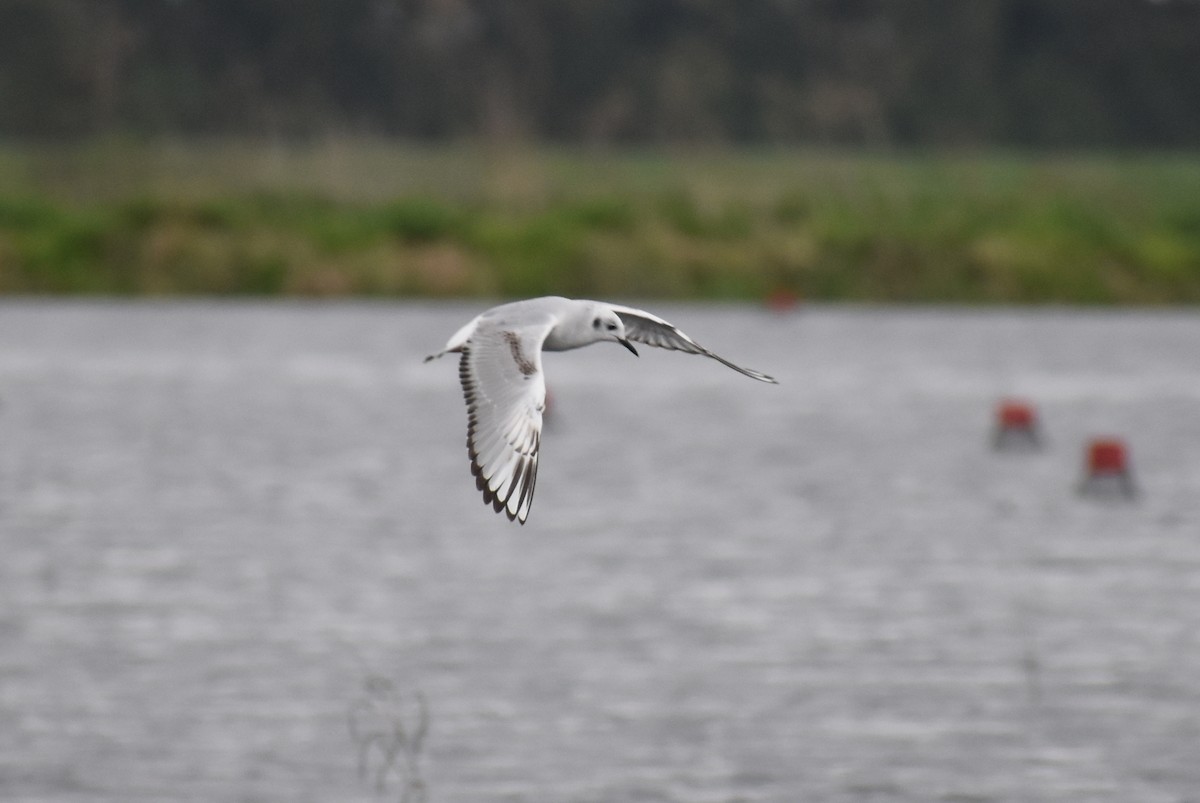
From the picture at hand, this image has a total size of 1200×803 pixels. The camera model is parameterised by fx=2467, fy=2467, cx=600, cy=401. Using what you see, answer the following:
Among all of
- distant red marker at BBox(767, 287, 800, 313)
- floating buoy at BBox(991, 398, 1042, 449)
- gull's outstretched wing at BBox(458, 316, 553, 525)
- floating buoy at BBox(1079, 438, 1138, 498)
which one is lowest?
gull's outstretched wing at BBox(458, 316, 553, 525)

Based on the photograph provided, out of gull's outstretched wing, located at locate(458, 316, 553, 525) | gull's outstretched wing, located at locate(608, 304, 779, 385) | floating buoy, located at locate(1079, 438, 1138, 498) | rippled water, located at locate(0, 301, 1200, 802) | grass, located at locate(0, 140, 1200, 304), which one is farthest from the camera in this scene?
grass, located at locate(0, 140, 1200, 304)

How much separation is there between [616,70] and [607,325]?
1864 inches

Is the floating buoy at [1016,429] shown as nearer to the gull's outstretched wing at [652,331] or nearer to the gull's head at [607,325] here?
the gull's outstretched wing at [652,331]

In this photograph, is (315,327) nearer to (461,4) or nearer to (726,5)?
(461,4)

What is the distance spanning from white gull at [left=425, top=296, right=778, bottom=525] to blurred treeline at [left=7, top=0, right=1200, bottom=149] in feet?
135

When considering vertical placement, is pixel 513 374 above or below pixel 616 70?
below

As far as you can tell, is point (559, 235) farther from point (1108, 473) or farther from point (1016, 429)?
point (1108, 473)

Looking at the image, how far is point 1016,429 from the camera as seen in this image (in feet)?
77.7

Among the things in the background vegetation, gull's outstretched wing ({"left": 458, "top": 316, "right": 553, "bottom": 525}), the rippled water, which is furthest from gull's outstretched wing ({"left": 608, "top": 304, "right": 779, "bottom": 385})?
the background vegetation

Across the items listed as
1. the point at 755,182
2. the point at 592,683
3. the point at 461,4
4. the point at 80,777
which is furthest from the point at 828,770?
the point at 461,4

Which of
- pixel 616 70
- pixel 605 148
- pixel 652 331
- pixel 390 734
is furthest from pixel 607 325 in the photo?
pixel 616 70

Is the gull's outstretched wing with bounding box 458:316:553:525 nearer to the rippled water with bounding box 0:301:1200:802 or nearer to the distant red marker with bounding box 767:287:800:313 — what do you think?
the rippled water with bounding box 0:301:1200:802

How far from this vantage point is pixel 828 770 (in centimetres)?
1140

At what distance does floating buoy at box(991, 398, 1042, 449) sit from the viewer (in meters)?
23.5
